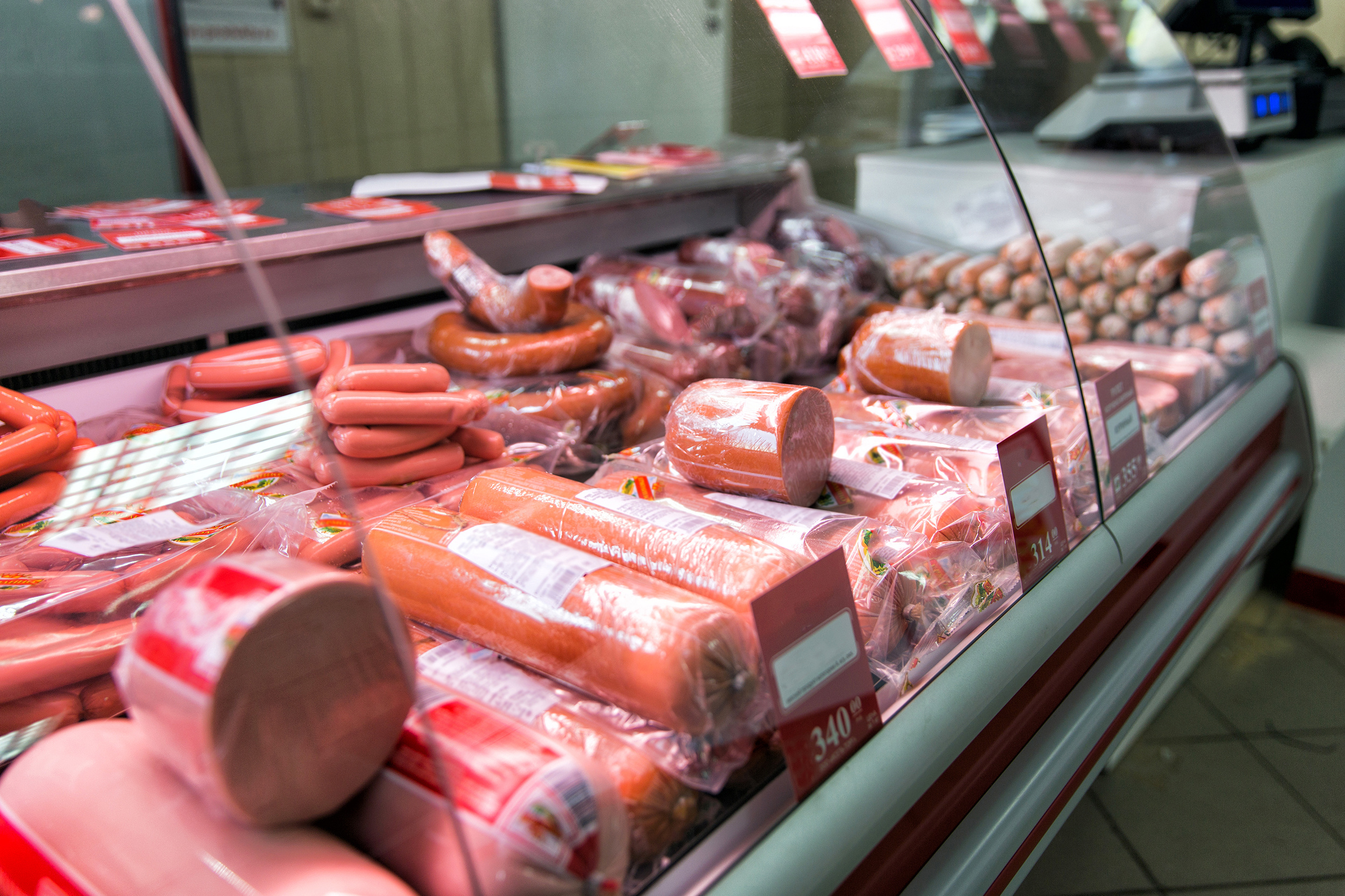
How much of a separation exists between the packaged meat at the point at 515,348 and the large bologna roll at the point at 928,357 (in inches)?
21.3

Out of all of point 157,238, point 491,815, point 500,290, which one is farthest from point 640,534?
point 157,238

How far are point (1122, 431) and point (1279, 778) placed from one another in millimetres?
1474

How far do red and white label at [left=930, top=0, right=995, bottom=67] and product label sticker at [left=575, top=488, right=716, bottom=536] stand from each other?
2146 millimetres

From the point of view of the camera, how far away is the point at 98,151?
3.61 meters

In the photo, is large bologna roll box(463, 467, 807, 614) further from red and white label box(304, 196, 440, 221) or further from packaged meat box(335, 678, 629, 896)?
red and white label box(304, 196, 440, 221)

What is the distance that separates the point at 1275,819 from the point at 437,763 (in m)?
2.38

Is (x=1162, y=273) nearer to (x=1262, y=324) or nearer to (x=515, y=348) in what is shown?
(x=1262, y=324)

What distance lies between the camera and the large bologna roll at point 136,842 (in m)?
0.64

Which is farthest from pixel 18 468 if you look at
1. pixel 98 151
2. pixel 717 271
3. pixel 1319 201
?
pixel 1319 201

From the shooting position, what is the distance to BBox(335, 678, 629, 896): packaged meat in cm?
65

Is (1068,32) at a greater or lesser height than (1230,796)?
greater

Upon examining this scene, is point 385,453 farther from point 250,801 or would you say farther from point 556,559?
point 250,801

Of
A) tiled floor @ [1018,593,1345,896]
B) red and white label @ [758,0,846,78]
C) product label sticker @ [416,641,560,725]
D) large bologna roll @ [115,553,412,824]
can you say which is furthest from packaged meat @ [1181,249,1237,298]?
large bologna roll @ [115,553,412,824]

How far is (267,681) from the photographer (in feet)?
2.04
